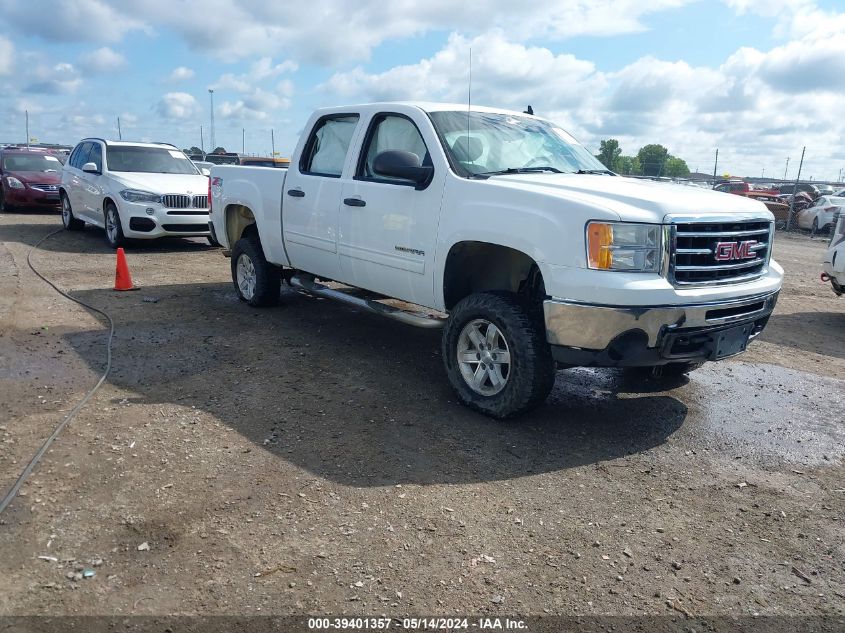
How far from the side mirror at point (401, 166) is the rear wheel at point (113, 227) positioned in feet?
26.4

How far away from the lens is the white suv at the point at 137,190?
37.3 feet

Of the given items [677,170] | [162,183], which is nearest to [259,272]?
[162,183]

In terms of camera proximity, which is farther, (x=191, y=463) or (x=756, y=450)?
(x=756, y=450)

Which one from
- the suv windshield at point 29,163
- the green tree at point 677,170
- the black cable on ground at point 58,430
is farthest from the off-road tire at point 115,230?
the green tree at point 677,170

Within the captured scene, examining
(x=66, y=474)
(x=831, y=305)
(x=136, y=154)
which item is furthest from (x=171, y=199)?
(x=831, y=305)

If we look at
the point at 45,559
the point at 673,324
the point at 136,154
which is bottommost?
the point at 45,559

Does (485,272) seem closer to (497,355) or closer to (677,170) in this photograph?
(497,355)

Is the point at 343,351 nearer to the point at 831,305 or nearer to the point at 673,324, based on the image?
the point at 673,324

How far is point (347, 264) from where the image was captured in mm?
5902

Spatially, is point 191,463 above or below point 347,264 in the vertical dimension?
below

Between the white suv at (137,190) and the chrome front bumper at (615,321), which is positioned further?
the white suv at (137,190)

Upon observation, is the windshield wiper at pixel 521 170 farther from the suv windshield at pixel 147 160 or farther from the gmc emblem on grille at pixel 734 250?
the suv windshield at pixel 147 160

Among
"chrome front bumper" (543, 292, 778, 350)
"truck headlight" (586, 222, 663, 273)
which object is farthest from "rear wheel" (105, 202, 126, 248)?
"truck headlight" (586, 222, 663, 273)

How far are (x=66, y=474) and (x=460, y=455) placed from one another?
2162 mm
